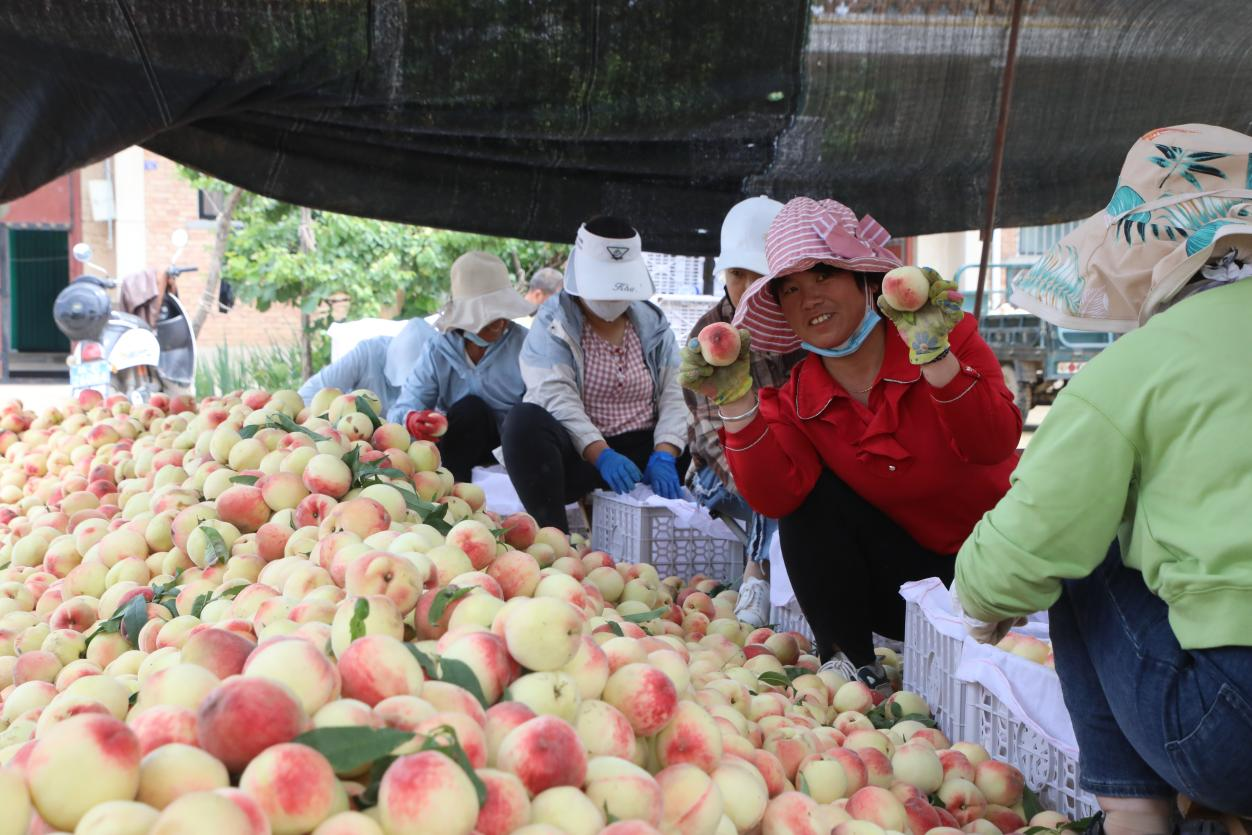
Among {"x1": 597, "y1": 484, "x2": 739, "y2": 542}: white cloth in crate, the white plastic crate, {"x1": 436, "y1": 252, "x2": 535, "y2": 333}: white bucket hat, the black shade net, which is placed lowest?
{"x1": 597, "y1": 484, "x2": 739, "y2": 542}: white cloth in crate

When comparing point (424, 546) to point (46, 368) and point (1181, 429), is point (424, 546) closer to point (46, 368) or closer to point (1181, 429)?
point (1181, 429)

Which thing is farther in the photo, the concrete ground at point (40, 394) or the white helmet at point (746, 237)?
the concrete ground at point (40, 394)

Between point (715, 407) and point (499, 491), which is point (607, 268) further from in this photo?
point (499, 491)

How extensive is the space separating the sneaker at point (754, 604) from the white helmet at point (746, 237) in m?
0.95

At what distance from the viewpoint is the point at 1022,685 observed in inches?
79.4

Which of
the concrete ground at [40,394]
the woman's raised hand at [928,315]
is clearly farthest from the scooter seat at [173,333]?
the woman's raised hand at [928,315]

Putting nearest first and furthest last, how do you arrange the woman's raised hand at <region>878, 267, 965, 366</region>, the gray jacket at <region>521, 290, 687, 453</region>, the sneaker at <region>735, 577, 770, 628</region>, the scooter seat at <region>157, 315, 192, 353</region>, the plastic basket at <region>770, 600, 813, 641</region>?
the woman's raised hand at <region>878, 267, 965, 366</region> < the plastic basket at <region>770, 600, 813, 641</region> < the sneaker at <region>735, 577, 770, 628</region> < the gray jacket at <region>521, 290, 687, 453</region> < the scooter seat at <region>157, 315, 192, 353</region>

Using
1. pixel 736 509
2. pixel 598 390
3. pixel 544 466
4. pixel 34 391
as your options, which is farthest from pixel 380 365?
pixel 34 391

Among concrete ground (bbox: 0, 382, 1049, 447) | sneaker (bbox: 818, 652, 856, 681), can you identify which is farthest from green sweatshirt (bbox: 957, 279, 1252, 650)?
concrete ground (bbox: 0, 382, 1049, 447)

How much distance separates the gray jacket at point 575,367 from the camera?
418 cm

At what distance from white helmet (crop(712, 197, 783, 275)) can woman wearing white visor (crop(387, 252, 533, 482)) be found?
1398 mm

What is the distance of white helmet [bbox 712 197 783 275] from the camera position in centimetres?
355

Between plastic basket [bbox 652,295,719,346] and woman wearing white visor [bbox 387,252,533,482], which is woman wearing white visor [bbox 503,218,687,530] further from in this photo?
plastic basket [bbox 652,295,719,346]

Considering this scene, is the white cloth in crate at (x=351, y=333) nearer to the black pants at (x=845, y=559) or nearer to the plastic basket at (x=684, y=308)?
the plastic basket at (x=684, y=308)
